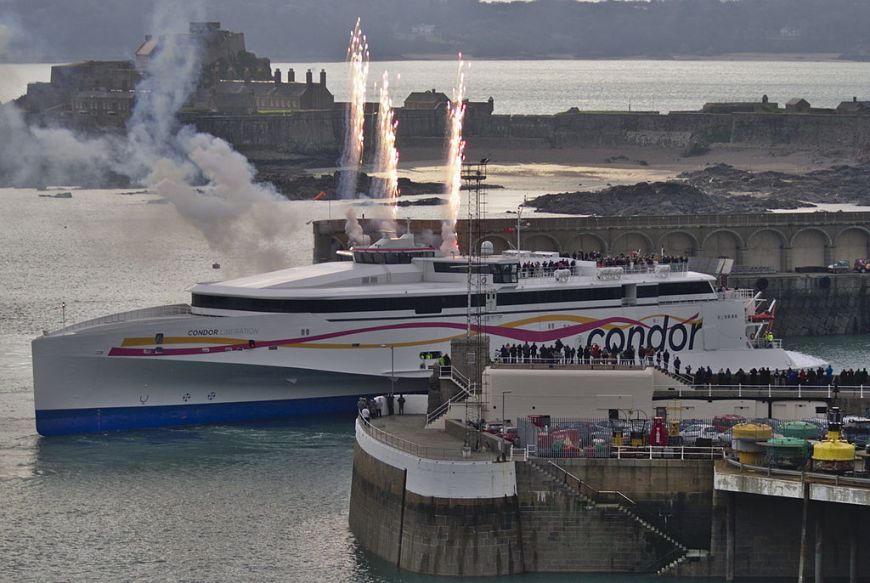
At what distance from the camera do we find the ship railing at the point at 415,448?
42.3m

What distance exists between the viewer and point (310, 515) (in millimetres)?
49531

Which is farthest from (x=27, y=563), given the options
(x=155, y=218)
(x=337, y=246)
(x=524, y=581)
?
(x=155, y=218)

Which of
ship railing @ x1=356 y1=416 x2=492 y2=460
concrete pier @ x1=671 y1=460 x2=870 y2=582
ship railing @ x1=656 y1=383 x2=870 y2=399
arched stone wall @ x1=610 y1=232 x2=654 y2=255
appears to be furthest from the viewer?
arched stone wall @ x1=610 y1=232 x2=654 y2=255

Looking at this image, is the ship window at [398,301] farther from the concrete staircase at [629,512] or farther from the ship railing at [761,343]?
the concrete staircase at [629,512]

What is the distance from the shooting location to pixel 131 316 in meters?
63.7

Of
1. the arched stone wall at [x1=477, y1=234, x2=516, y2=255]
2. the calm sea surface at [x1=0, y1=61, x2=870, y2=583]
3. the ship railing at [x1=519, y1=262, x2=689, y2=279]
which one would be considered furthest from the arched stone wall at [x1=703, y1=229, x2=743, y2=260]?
the ship railing at [x1=519, y1=262, x2=689, y2=279]

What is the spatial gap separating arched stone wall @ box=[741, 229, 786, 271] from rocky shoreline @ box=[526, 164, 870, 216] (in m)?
42.5

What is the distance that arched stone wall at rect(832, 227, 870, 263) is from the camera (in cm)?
9225

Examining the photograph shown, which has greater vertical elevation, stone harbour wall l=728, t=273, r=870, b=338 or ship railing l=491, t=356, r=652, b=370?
ship railing l=491, t=356, r=652, b=370

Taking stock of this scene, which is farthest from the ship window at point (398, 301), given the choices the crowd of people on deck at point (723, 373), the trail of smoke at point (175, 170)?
the trail of smoke at point (175, 170)

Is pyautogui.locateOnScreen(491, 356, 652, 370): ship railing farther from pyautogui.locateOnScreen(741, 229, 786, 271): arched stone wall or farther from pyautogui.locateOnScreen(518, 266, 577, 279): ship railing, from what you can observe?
pyautogui.locateOnScreen(741, 229, 786, 271): arched stone wall

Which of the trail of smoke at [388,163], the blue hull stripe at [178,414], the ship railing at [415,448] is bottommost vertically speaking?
the blue hull stripe at [178,414]

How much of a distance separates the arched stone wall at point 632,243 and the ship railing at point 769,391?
1584 inches

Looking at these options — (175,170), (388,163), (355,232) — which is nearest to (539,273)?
(355,232)
